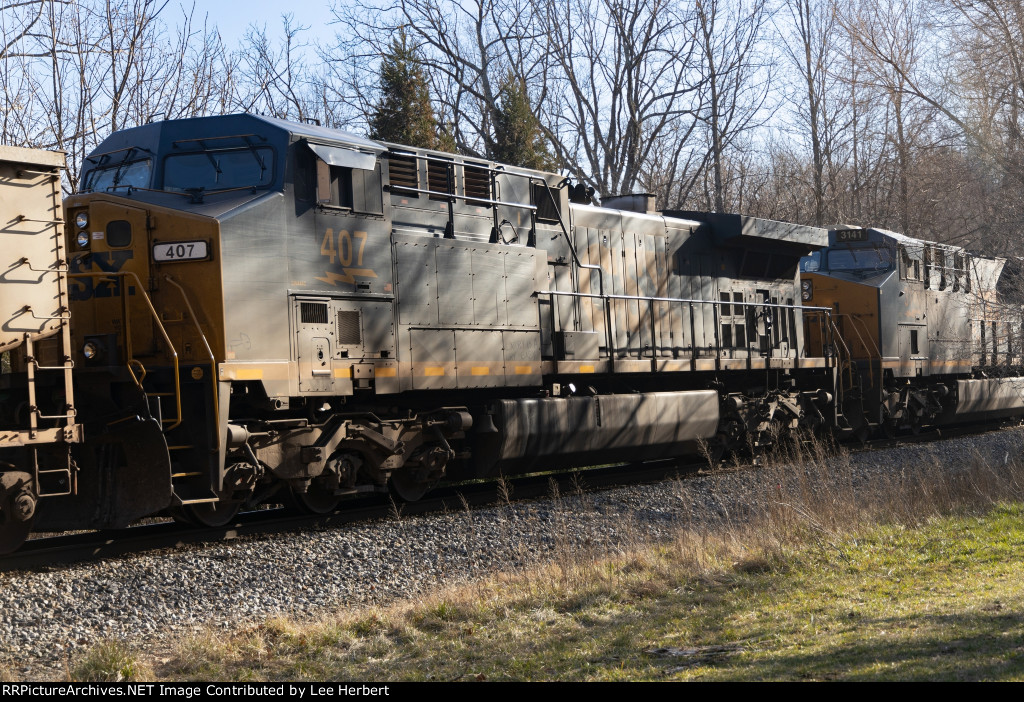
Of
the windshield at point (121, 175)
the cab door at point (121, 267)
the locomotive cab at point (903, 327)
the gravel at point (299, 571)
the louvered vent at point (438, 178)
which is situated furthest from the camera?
the locomotive cab at point (903, 327)

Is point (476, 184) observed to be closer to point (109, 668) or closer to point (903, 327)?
point (109, 668)

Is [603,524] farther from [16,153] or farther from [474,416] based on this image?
[16,153]

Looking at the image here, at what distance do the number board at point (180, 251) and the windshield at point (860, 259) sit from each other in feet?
44.7

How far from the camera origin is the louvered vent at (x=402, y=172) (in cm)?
1013

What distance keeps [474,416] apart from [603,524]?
214cm

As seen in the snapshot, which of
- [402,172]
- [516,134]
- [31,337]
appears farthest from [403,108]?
[31,337]

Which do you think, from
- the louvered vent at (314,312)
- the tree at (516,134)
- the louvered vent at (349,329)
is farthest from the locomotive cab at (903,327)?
the louvered vent at (314,312)

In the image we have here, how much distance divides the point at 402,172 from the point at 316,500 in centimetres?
342

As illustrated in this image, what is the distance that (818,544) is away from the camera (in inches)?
326

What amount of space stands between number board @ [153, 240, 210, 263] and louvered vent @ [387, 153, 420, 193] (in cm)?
224

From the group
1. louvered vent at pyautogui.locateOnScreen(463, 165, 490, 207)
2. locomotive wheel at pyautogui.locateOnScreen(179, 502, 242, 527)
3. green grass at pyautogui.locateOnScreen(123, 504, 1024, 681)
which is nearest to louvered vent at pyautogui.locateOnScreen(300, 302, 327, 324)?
locomotive wheel at pyautogui.locateOnScreen(179, 502, 242, 527)

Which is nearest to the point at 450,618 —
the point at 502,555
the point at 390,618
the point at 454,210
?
the point at 390,618

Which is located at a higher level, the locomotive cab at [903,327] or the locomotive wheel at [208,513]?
the locomotive cab at [903,327]

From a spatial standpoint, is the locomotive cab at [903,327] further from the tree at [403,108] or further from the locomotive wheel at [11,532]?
the locomotive wheel at [11,532]
